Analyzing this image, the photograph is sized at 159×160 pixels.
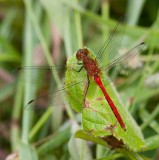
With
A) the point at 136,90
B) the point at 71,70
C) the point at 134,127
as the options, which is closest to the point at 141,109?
the point at 136,90

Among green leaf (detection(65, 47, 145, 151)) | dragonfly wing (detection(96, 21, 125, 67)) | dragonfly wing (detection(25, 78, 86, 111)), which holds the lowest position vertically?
green leaf (detection(65, 47, 145, 151))

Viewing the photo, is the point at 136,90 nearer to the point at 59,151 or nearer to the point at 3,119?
the point at 59,151

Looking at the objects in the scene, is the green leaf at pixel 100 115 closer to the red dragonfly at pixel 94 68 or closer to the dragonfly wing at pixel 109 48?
the red dragonfly at pixel 94 68

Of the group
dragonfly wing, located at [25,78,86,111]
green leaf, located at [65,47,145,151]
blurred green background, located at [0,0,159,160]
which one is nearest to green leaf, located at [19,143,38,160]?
blurred green background, located at [0,0,159,160]

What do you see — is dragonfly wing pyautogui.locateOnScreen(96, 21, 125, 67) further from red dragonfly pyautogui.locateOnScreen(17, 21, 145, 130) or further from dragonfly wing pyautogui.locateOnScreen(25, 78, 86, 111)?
dragonfly wing pyautogui.locateOnScreen(25, 78, 86, 111)

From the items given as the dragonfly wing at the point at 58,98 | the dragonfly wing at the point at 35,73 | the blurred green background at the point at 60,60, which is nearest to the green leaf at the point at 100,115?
the dragonfly wing at the point at 58,98

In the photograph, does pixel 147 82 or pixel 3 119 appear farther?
pixel 3 119
